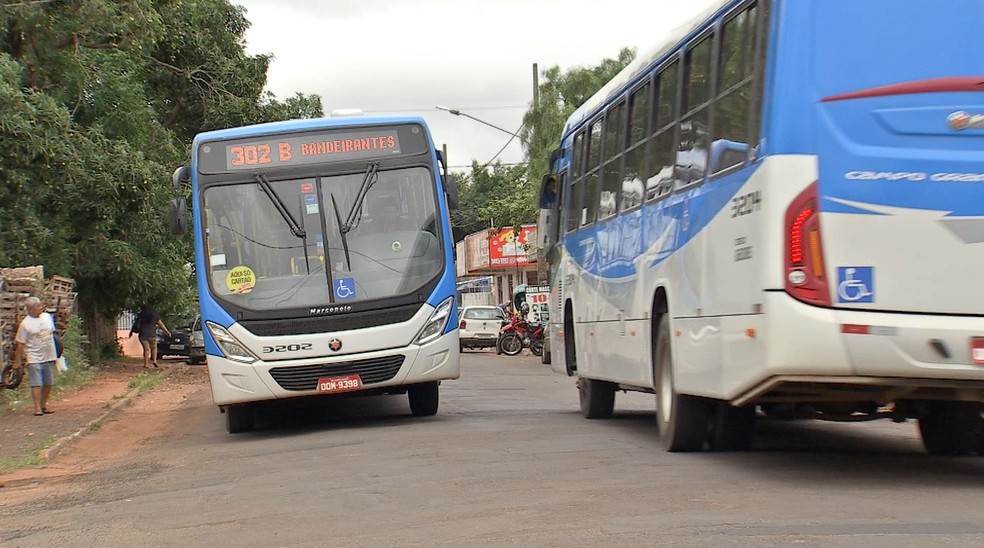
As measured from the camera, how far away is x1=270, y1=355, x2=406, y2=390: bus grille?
44.2 feet

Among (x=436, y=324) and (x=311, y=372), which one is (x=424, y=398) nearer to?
(x=436, y=324)

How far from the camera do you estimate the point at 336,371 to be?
1355 centimetres

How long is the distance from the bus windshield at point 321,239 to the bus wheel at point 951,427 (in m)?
5.73

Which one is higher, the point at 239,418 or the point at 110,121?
the point at 110,121

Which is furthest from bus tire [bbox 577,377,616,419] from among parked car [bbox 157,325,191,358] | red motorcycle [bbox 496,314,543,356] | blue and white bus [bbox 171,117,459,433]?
parked car [bbox 157,325,191,358]

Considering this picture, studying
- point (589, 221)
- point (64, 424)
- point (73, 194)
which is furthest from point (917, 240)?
point (73, 194)

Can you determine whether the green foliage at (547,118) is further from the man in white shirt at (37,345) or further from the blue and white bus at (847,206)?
the blue and white bus at (847,206)

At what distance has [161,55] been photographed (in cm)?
3425

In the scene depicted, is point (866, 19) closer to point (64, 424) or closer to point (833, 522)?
point (833, 522)

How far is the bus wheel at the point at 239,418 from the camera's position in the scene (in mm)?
14641

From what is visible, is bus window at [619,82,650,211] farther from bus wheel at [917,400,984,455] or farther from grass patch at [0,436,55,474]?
grass patch at [0,436,55,474]

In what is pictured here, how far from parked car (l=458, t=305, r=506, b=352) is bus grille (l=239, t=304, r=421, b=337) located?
27717mm

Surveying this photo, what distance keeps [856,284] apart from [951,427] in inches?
119

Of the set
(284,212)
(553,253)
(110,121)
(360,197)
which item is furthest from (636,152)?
(110,121)
